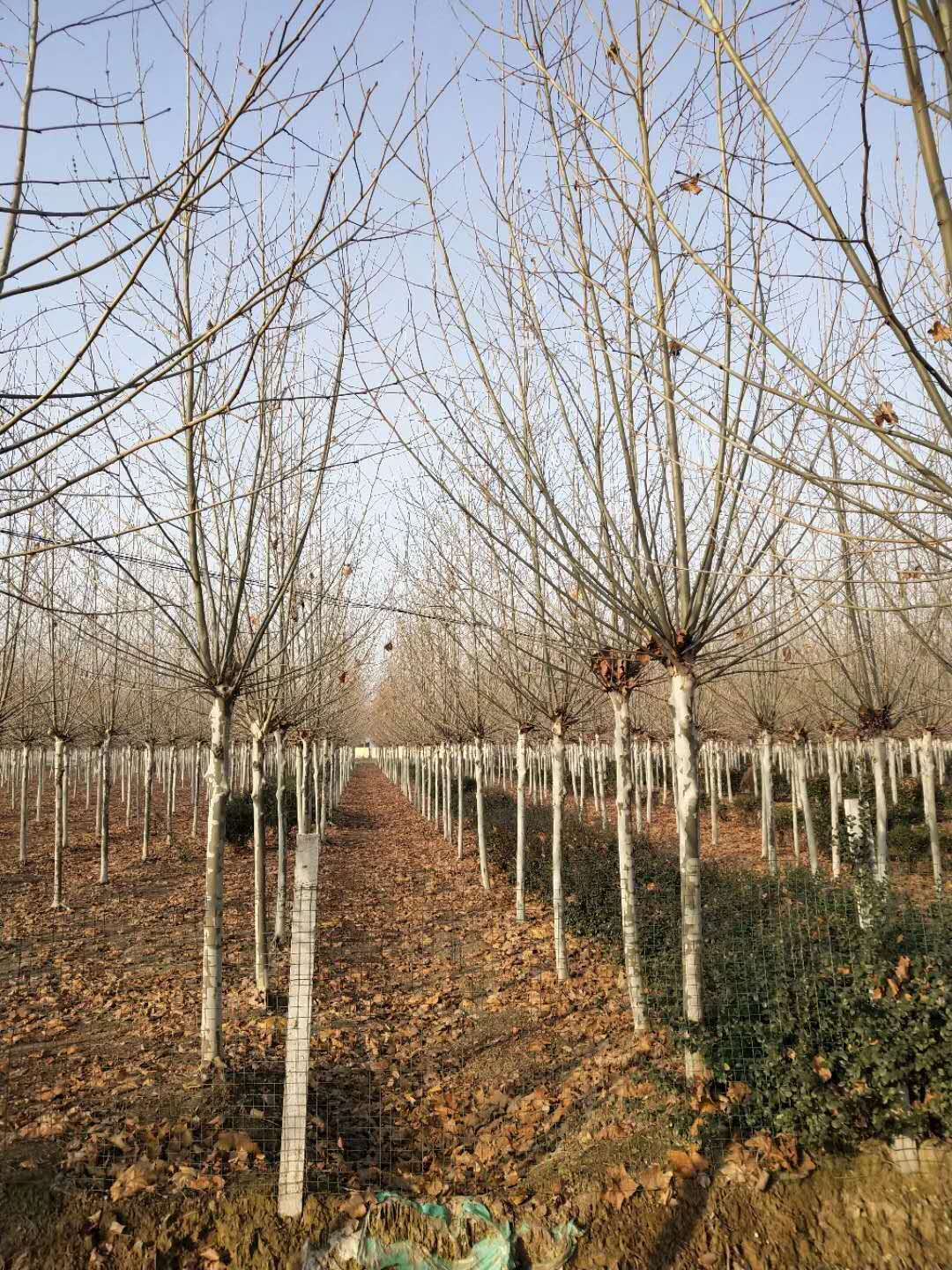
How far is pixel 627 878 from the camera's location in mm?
6309

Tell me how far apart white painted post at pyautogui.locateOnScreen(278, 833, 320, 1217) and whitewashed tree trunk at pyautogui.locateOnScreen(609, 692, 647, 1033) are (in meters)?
2.71

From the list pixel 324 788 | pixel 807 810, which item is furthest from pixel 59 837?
pixel 807 810

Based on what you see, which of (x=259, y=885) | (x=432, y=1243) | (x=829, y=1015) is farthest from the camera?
(x=259, y=885)

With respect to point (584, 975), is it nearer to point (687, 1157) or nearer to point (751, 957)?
point (751, 957)

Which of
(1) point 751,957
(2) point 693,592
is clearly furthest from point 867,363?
(1) point 751,957

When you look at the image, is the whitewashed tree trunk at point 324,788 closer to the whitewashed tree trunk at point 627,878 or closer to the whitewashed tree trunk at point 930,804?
the whitewashed tree trunk at point 930,804

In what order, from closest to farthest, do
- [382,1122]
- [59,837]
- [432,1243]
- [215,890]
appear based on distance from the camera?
[432,1243] < [382,1122] < [215,890] < [59,837]

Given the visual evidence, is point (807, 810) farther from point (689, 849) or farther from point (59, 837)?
point (59, 837)

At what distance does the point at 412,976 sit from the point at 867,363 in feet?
21.6

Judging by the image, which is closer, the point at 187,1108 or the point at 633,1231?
the point at 633,1231

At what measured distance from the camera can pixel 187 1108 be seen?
4488 millimetres

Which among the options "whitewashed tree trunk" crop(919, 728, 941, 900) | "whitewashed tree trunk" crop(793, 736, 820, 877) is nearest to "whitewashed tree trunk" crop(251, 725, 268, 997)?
"whitewashed tree trunk" crop(793, 736, 820, 877)

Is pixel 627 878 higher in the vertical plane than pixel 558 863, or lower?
higher

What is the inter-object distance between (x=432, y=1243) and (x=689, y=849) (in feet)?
7.38
